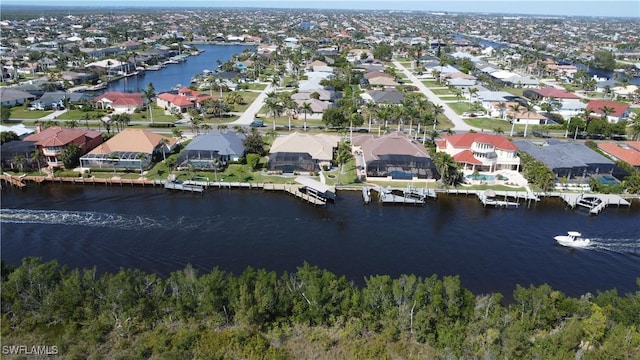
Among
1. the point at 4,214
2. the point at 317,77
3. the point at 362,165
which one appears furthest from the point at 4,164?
the point at 317,77

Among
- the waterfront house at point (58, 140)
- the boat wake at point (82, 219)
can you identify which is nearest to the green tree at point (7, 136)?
the waterfront house at point (58, 140)

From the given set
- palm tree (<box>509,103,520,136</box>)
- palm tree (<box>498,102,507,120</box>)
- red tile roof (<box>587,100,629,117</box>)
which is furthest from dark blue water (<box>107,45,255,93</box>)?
red tile roof (<box>587,100,629,117</box>)

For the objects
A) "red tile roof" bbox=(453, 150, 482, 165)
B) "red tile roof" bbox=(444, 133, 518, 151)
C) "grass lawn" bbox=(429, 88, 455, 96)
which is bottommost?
"red tile roof" bbox=(453, 150, 482, 165)

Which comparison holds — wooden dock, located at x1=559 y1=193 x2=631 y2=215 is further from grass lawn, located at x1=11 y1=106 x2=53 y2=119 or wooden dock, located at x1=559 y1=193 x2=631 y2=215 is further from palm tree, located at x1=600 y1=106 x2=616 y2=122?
grass lawn, located at x1=11 y1=106 x2=53 y2=119

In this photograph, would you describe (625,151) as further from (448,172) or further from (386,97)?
(386,97)

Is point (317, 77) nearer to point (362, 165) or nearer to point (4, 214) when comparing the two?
point (362, 165)

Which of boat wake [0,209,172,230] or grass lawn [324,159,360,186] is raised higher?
grass lawn [324,159,360,186]

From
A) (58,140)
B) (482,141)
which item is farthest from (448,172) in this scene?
(58,140)
